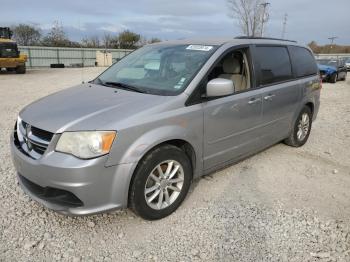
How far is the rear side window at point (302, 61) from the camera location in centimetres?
523

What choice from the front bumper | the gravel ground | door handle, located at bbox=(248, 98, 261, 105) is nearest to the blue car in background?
the gravel ground

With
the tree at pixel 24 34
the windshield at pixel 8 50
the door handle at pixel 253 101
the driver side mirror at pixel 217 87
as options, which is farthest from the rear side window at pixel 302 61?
the tree at pixel 24 34

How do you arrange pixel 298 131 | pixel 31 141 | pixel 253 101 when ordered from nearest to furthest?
pixel 31 141 < pixel 253 101 < pixel 298 131

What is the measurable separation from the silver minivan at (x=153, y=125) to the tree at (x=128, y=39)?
48.1 metres

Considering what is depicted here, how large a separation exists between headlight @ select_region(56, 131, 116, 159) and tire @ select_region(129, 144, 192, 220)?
408 millimetres

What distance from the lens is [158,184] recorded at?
3.27 meters

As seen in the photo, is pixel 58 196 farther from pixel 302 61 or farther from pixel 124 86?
pixel 302 61

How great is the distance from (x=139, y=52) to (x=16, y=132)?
1.99m

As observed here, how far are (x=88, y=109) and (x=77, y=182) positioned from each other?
727mm

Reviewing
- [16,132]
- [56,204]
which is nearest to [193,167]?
[56,204]

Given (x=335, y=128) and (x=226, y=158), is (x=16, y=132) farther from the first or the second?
(x=335, y=128)

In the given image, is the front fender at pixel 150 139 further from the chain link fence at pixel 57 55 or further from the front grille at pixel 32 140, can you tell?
the chain link fence at pixel 57 55

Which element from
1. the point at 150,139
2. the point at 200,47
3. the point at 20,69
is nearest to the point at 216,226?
the point at 150,139

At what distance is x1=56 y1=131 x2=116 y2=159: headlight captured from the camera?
277cm
